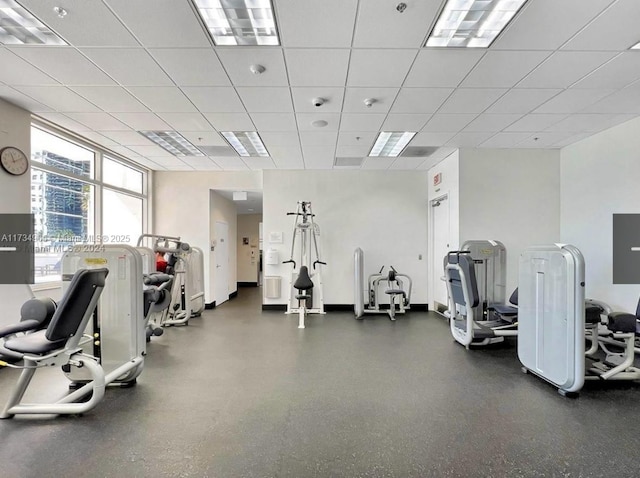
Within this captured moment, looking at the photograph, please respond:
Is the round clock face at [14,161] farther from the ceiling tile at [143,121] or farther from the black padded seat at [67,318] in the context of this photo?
the black padded seat at [67,318]

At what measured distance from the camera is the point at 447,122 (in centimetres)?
429

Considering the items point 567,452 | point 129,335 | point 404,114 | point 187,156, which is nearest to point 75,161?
point 187,156

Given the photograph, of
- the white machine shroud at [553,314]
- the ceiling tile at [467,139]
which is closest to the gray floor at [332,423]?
the white machine shroud at [553,314]

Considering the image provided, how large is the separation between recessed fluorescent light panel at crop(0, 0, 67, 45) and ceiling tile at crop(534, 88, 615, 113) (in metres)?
4.88

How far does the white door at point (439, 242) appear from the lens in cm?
595

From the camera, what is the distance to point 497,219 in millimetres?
5352

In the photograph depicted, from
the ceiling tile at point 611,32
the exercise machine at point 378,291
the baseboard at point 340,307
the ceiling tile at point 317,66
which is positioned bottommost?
the baseboard at point 340,307

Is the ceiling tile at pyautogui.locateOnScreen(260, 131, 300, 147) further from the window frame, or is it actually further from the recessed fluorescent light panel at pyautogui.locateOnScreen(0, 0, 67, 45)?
the window frame

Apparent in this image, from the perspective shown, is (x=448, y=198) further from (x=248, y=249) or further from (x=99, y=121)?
(x=248, y=249)

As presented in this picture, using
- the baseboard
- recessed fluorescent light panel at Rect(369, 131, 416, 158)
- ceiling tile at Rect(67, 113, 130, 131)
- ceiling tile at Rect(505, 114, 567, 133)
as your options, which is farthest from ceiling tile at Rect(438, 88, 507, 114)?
ceiling tile at Rect(67, 113, 130, 131)

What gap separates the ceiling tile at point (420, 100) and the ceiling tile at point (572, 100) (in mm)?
1266

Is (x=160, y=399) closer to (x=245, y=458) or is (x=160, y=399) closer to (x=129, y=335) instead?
(x=129, y=335)

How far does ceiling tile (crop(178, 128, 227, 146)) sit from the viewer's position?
4.69 metres

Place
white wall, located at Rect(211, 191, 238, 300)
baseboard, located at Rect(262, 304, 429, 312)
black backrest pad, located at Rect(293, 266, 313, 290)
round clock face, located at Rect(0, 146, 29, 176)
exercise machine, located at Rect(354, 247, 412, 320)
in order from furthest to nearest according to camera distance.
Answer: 1. white wall, located at Rect(211, 191, 238, 300)
2. baseboard, located at Rect(262, 304, 429, 312)
3. exercise machine, located at Rect(354, 247, 412, 320)
4. black backrest pad, located at Rect(293, 266, 313, 290)
5. round clock face, located at Rect(0, 146, 29, 176)
